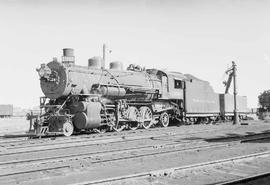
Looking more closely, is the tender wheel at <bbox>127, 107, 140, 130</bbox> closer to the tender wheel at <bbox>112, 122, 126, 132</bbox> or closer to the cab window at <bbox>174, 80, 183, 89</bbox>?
the tender wheel at <bbox>112, 122, 126, 132</bbox>

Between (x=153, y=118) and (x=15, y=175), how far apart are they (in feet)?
43.6

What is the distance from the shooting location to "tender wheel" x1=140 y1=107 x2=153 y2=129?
1805cm

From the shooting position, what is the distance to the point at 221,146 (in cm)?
1067

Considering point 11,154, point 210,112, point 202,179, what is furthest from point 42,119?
point 210,112

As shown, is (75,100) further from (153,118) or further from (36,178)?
(36,178)

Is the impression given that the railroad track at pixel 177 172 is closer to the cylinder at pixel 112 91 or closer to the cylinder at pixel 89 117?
the cylinder at pixel 89 117

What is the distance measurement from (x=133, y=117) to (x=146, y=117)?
1.40 m

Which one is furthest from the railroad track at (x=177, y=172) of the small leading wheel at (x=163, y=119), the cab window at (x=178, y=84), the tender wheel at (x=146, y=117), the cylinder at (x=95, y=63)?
the cab window at (x=178, y=84)

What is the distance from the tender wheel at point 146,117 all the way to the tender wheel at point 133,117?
370 millimetres

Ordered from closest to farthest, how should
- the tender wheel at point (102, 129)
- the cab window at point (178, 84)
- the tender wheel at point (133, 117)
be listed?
the tender wheel at point (102, 129) < the tender wheel at point (133, 117) < the cab window at point (178, 84)

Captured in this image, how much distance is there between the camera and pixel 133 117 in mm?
17281

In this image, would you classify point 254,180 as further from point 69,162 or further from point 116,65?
point 116,65

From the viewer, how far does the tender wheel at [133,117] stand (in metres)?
17.1

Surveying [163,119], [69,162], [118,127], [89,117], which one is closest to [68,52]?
[89,117]
